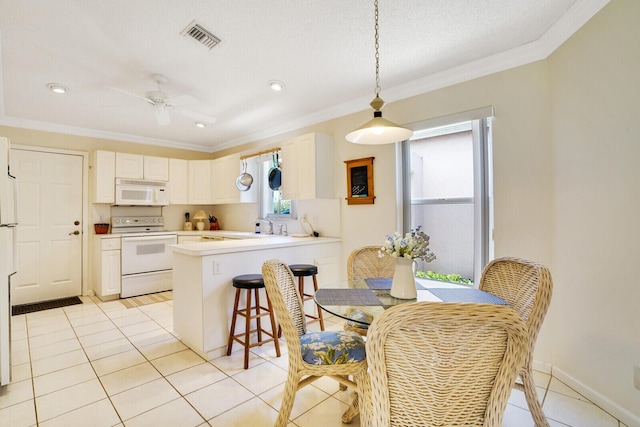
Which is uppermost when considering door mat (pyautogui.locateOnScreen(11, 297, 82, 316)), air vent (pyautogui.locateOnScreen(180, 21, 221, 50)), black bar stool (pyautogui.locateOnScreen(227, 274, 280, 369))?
air vent (pyautogui.locateOnScreen(180, 21, 221, 50))

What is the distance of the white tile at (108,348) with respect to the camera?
8.66 feet

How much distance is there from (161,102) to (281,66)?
1237 millimetres

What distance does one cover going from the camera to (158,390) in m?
2.11

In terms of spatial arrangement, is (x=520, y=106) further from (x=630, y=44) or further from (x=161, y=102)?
(x=161, y=102)

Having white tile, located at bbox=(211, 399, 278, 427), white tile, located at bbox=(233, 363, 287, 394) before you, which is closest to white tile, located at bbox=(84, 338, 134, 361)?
white tile, located at bbox=(233, 363, 287, 394)

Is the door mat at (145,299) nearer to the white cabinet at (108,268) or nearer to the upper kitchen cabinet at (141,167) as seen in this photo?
the white cabinet at (108,268)

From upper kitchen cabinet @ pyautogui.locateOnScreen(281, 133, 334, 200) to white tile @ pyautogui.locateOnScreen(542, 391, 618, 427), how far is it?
269 cm

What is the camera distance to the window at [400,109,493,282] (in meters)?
2.65

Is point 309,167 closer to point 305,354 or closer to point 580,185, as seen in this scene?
point 305,354

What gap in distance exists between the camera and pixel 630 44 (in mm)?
1663

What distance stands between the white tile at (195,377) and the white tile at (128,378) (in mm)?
166

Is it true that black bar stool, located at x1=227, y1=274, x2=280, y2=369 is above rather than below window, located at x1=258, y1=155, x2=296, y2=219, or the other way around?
below

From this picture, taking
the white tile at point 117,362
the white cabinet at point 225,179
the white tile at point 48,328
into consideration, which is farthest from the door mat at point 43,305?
the white cabinet at point 225,179

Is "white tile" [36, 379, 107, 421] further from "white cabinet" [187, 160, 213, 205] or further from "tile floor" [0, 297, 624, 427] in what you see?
"white cabinet" [187, 160, 213, 205]
